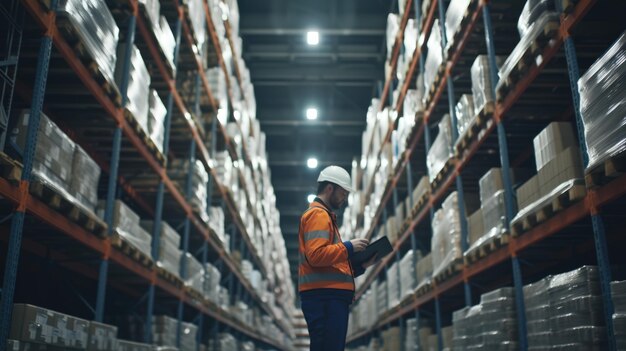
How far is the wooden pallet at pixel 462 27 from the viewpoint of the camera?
6.24 meters

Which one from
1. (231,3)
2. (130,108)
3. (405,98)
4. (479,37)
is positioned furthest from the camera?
(231,3)

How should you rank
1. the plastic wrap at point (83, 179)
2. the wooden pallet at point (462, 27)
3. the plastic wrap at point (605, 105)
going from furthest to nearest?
1. the wooden pallet at point (462, 27)
2. the plastic wrap at point (83, 179)
3. the plastic wrap at point (605, 105)

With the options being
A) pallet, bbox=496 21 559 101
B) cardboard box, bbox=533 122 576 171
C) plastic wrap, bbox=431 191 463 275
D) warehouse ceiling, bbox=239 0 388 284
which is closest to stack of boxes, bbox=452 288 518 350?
plastic wrap, bbox=431 191 463 275

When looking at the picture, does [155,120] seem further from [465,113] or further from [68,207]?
[465,113]

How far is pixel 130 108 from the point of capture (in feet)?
20.2

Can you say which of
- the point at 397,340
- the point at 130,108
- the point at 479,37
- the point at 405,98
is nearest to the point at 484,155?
the point at 479,37

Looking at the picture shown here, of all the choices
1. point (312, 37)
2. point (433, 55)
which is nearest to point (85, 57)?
point (433, 55)

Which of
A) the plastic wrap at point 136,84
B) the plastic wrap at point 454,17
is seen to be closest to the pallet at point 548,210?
the plastic wrap at point 454,17

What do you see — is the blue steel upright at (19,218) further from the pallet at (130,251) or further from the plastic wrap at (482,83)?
the plastic wrap at (482,83)

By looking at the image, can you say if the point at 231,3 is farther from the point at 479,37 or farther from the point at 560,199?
the point at 560,199

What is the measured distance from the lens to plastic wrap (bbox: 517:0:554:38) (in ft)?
15.4

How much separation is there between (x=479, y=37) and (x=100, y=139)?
14.4 ft

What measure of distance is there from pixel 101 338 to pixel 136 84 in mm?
2650

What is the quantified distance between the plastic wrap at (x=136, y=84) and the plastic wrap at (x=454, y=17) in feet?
11.4
